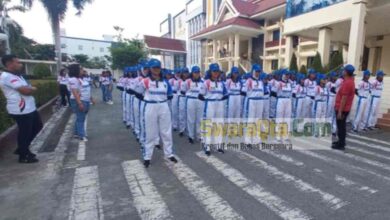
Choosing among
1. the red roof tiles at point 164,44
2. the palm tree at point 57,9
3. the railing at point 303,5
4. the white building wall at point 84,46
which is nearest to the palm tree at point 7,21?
the palm tree at point 57,9

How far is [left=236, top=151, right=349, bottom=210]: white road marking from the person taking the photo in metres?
3.75

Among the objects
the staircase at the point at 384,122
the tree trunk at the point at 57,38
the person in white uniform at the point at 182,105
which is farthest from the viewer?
the tree trunk at the point at 57,38

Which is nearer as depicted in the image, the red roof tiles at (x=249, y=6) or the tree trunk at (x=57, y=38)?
the tree trunk at (x=57, y=38)

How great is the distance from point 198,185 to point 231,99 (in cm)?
329

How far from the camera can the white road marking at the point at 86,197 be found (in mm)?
3404

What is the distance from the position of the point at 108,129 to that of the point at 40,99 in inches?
165

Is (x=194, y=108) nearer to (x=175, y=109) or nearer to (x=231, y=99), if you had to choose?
(x=231, y=99)

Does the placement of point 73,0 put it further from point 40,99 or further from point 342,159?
point 342,159

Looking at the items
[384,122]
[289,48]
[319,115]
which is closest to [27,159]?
[319,115]

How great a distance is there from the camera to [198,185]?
4.33 meters

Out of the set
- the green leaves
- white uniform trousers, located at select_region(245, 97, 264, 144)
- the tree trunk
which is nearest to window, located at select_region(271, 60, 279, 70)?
the green leaves

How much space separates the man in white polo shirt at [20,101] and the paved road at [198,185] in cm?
43

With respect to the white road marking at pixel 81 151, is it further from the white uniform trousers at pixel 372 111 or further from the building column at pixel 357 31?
the building column at pixel 357 31

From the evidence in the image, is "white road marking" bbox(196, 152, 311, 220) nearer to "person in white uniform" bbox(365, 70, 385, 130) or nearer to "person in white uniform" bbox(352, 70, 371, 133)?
"person in white uniform" bbox(352, 70, 371, 133)
